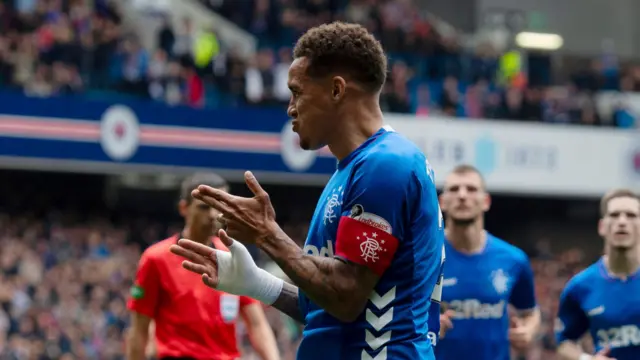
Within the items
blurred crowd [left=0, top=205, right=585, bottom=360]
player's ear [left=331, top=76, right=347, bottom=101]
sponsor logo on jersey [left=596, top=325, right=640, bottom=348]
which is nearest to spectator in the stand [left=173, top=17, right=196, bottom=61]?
blurred crowd [left=0, top=205, right=585, bottom=360]

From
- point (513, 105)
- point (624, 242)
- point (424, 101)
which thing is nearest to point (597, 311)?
point (624, 242)

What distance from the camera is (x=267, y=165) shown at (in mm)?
21906

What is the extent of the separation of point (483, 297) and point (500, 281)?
20 centimetres

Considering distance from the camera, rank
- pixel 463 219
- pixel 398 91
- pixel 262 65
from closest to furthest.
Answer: pixel 463 219
pixel 262 65
pixel 398 91

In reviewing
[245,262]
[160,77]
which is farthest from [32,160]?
[245,262]

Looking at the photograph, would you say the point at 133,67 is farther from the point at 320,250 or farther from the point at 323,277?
the point at 323,277

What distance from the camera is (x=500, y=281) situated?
26.3 feet

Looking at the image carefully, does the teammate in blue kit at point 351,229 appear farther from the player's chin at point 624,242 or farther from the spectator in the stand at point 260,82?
the spectator in the stand at point 260,82

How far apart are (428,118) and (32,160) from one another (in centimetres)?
739

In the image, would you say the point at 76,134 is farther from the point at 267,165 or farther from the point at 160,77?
the point at 267,165

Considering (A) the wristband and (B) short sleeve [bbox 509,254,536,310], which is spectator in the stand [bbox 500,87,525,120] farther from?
(A) the wristband

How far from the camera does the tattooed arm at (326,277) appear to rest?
12.9 feet

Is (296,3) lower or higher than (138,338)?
higher

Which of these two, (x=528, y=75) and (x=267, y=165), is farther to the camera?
(x=528, y=75)
